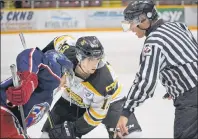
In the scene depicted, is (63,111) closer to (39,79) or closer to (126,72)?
(39,79)

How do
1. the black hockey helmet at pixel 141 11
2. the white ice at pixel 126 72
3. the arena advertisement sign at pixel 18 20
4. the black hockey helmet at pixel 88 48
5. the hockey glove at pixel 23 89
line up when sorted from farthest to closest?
the arena advertisement sign at pixel 18 20 → the white ice at pixel 126 72 → the black hockey helmet at pixel 88 48 → the black hockey helmet at pixel 141 11 → the hockey glove at pixel 23 89

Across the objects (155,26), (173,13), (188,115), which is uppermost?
(155,26)

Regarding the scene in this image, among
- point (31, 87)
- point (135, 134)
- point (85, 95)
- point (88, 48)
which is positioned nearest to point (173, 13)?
point (135, 134)

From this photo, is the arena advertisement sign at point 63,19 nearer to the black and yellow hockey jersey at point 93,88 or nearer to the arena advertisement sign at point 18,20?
the arena advertisement sign at point 18,20

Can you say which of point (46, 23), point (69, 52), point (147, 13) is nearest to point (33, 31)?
point (46, 23)

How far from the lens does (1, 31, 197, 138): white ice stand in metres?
2.79

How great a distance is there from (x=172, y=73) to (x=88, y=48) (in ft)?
1.35

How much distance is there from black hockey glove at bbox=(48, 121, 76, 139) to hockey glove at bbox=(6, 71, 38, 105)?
80 cm

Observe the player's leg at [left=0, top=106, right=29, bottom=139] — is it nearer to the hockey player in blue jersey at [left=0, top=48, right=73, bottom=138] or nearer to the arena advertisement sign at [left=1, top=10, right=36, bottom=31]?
the hockey player in blue jersey at [left=0, top=48, right=73, bottom=138]

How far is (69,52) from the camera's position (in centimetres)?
220

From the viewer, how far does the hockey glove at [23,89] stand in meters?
1.50

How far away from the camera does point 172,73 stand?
1.77 m

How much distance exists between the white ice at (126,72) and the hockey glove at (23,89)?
86 centimetres

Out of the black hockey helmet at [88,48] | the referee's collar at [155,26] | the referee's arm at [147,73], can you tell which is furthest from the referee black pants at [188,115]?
the black hockey helmet at [88,48]
